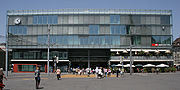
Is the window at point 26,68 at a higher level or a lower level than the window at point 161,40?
lower

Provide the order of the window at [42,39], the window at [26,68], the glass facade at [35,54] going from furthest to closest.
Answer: the glass facade at [35,54] → the window at [42,39] → the window at [26,68]

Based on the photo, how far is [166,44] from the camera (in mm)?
70812

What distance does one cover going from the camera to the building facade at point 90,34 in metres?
69.9

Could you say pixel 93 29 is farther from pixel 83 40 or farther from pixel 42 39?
pixel 42 39

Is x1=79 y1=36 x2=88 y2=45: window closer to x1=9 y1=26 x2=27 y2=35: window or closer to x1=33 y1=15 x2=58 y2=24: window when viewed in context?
x1=33 y1=15 x2=58 y2=24: window

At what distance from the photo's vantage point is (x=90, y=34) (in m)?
69.9

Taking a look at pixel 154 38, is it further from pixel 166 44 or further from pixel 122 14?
pixel 122 14

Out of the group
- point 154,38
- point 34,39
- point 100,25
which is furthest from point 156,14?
point 34,39

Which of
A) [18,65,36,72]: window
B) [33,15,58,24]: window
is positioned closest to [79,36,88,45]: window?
[33,15,58,24]: window

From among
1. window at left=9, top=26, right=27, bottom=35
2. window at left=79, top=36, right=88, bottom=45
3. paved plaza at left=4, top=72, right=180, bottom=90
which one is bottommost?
paved plaza at left=4, top=72, right=180, bottom=90

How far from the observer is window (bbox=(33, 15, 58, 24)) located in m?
70.8

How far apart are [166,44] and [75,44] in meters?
25.9

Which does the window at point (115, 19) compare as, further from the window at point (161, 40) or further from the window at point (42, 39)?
the window at point (42, 39)

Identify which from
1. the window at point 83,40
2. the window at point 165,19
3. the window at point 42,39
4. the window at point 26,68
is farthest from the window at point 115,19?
the window at point 26,68
